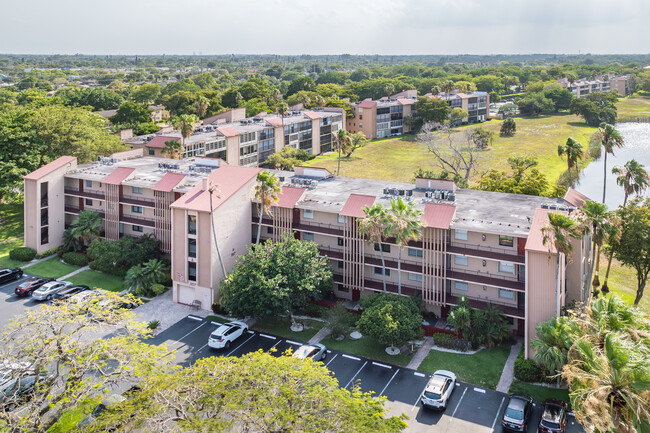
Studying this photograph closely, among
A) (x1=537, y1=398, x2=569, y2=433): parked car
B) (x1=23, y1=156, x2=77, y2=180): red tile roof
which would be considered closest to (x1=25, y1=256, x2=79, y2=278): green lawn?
(x1=23, y1=156, x2=77, y2=180): red tile roof

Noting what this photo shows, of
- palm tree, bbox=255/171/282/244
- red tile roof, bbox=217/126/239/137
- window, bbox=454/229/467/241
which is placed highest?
red tile roof, bbox=217/126/239/137

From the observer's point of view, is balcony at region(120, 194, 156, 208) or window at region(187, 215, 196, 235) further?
balcony at region(120, 194, 156, 208)

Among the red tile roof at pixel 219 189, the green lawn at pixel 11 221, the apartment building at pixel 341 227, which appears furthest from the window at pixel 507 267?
the green lawn at pixel 11 221

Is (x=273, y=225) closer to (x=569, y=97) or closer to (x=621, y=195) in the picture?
(x=621, y=195)

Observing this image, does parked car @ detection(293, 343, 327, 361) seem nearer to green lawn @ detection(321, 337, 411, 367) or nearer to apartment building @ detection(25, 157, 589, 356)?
green lawn @ detection(321, 337, 411, 367)

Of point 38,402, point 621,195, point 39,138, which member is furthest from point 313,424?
point 621,195

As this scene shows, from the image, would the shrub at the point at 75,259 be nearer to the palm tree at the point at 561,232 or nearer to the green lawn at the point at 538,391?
the green lawn at the point at 538,391
